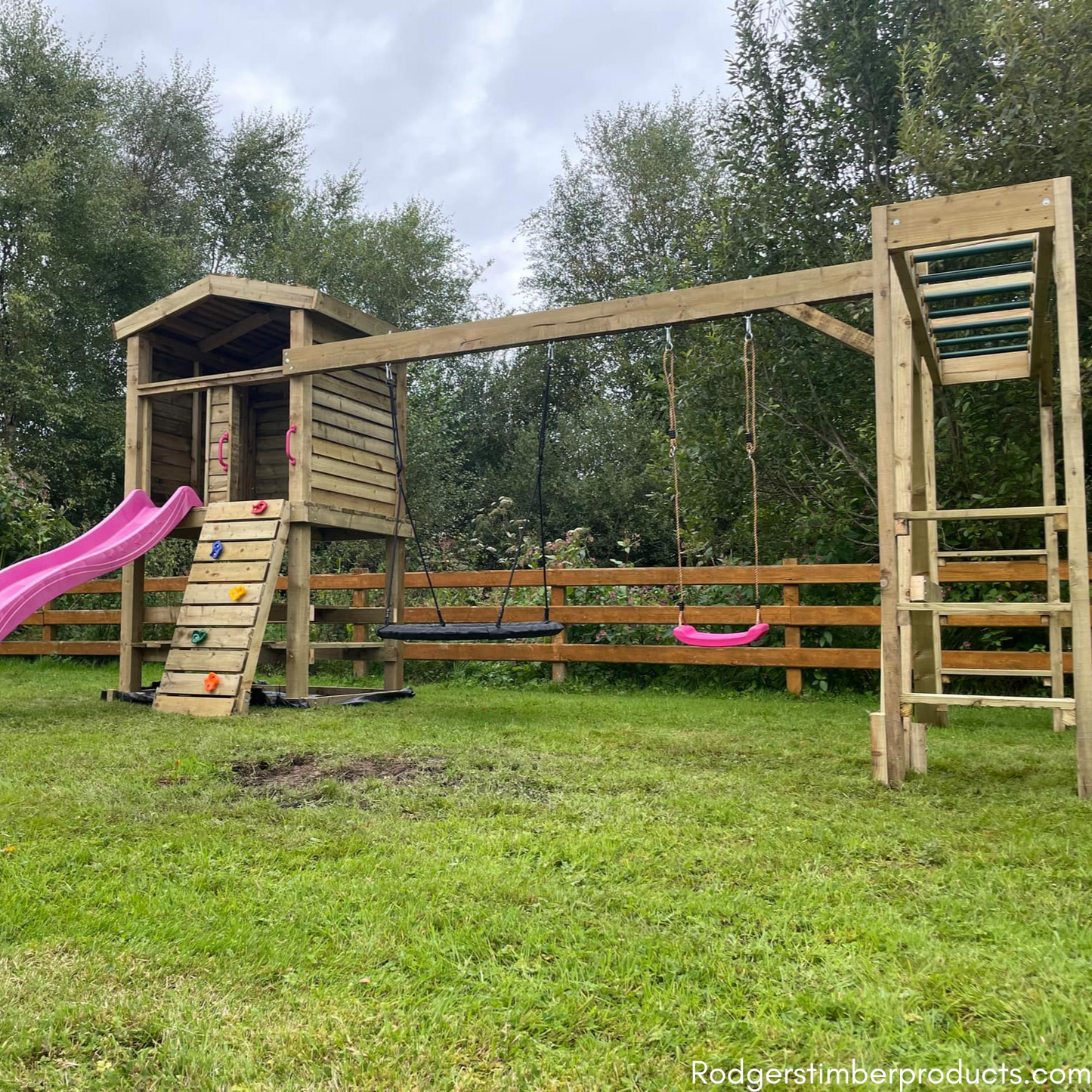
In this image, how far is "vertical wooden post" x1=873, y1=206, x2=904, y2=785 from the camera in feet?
10.9

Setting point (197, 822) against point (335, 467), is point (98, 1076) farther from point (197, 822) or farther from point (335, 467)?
point (335, 467)

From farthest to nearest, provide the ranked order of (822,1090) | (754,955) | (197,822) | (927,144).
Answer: (927,144) < (197,822) < (754,955) < (822,1090)

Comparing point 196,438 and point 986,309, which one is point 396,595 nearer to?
point 196,438

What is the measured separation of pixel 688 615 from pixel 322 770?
3.92 m

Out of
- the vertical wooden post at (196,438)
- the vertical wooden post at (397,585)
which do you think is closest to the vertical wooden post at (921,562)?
the vertical wooden post at (397,585)

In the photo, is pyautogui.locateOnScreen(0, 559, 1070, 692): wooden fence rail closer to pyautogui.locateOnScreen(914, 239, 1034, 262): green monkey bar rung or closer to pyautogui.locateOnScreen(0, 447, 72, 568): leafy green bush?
pyautogui.locateOnScreen(0, 447, 72, 568): leafy green bush

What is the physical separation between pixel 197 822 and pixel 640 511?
1181 centimetres

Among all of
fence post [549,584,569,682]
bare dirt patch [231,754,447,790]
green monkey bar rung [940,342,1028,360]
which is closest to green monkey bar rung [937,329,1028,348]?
green monkey bar rung [940,342,1028,360]

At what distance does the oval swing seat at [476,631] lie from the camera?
492 centimetres

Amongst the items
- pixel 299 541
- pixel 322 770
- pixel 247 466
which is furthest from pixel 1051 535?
pixel 247 466

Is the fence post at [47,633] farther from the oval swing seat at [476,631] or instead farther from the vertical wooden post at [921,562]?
the vertical wooden post at [921,562]

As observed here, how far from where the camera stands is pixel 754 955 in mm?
1729

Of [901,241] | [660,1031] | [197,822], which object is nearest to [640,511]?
[901,241]

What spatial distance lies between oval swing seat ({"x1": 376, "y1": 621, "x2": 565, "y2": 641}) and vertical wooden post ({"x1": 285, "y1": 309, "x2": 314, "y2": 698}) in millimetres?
1001
